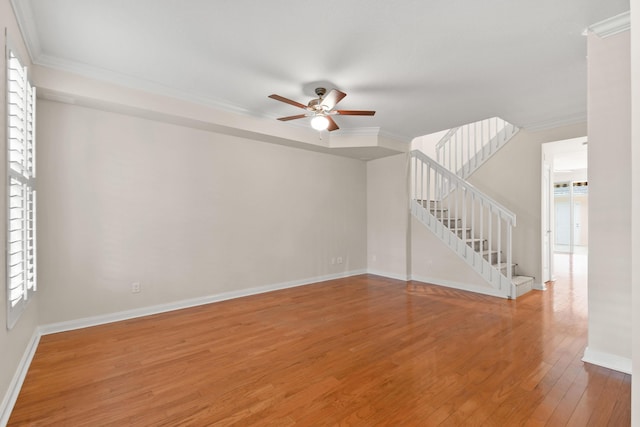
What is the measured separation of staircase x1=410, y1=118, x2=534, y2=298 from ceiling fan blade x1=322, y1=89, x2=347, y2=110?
9.76 ft

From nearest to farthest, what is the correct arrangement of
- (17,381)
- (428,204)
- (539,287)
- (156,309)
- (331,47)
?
(17,381), (331,47), (156,309), (539,287), (428,204)

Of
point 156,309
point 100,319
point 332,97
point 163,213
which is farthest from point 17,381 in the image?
point 332,97

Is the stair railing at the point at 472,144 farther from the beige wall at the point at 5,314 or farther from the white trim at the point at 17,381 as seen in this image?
the white trim at the point at 17,381

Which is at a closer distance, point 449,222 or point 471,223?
point 449,222

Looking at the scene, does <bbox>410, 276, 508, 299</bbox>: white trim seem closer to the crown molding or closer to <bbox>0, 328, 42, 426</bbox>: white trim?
<bbox>0, 328, 42, 426</bbox>: white trim

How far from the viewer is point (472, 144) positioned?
6328mm

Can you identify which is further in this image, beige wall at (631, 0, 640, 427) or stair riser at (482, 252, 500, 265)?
stair riser at (482, 252, 500, 265)

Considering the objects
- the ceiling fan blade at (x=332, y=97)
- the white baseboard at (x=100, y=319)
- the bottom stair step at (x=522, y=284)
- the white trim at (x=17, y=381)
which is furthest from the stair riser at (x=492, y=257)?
the white trim at (x=17, y=381)

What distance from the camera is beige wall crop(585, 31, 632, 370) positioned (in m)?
2.39

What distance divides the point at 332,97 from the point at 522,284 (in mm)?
4061

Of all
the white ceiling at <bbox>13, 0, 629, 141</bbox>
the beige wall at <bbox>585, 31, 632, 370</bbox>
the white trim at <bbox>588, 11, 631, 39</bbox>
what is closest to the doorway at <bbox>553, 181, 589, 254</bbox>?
the white ceiling at <bbox>13, 0, 629, 141</bbox>

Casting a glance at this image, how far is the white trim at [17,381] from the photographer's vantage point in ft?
6.20

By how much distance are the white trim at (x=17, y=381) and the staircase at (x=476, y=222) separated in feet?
17.7

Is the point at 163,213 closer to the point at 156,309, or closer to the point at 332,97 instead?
the point at 156,309
